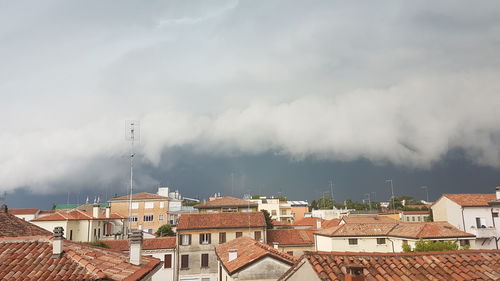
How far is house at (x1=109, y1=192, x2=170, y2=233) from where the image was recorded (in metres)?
75.6

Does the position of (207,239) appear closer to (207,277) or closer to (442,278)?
(207,277)

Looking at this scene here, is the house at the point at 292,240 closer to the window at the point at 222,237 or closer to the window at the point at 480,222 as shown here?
the window at the point at 222,237

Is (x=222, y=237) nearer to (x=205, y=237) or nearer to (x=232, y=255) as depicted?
(x=205, y=237)

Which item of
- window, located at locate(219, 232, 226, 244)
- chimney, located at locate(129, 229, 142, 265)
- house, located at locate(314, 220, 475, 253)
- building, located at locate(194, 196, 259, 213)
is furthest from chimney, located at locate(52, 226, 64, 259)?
building, located at locate(194, 196, 259, 213)

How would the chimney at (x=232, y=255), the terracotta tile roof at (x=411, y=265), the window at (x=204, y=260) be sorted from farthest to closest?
1. the window at (x=204, y=260)
2. the chimney at (x=232, y=255)
3. the terracotta tile roof at (x=411, y=265)

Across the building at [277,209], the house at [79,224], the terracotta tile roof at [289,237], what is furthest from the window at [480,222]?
the house at [79,224]

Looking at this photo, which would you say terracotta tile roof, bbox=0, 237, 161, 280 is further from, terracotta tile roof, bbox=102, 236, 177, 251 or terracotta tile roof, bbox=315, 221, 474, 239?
terracotta tile roof, bbox=315, 221, 474, 239

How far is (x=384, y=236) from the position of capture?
4316cm

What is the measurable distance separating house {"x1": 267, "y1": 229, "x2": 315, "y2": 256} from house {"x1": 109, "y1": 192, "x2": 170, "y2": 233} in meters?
35.8

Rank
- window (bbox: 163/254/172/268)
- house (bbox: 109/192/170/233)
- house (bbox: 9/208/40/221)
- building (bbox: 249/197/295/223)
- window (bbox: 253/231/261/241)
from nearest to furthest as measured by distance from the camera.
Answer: window (bbox: 163/254/172/268), window (bbox: 253/231/261/241), house (bbox: 9/208/40/221), house (bbox: 109/192/170/233), building (bbox: 249/197/295/223)

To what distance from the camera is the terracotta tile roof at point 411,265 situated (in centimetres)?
1110

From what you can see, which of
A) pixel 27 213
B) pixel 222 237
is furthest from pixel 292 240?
pixel 27 213

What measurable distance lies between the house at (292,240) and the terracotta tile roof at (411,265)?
110 feet

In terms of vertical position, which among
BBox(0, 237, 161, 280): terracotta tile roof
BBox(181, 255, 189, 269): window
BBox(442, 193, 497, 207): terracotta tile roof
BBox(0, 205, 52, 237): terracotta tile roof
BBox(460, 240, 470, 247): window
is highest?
BBox(442, 193, 497, 207): terracotta tile roof
